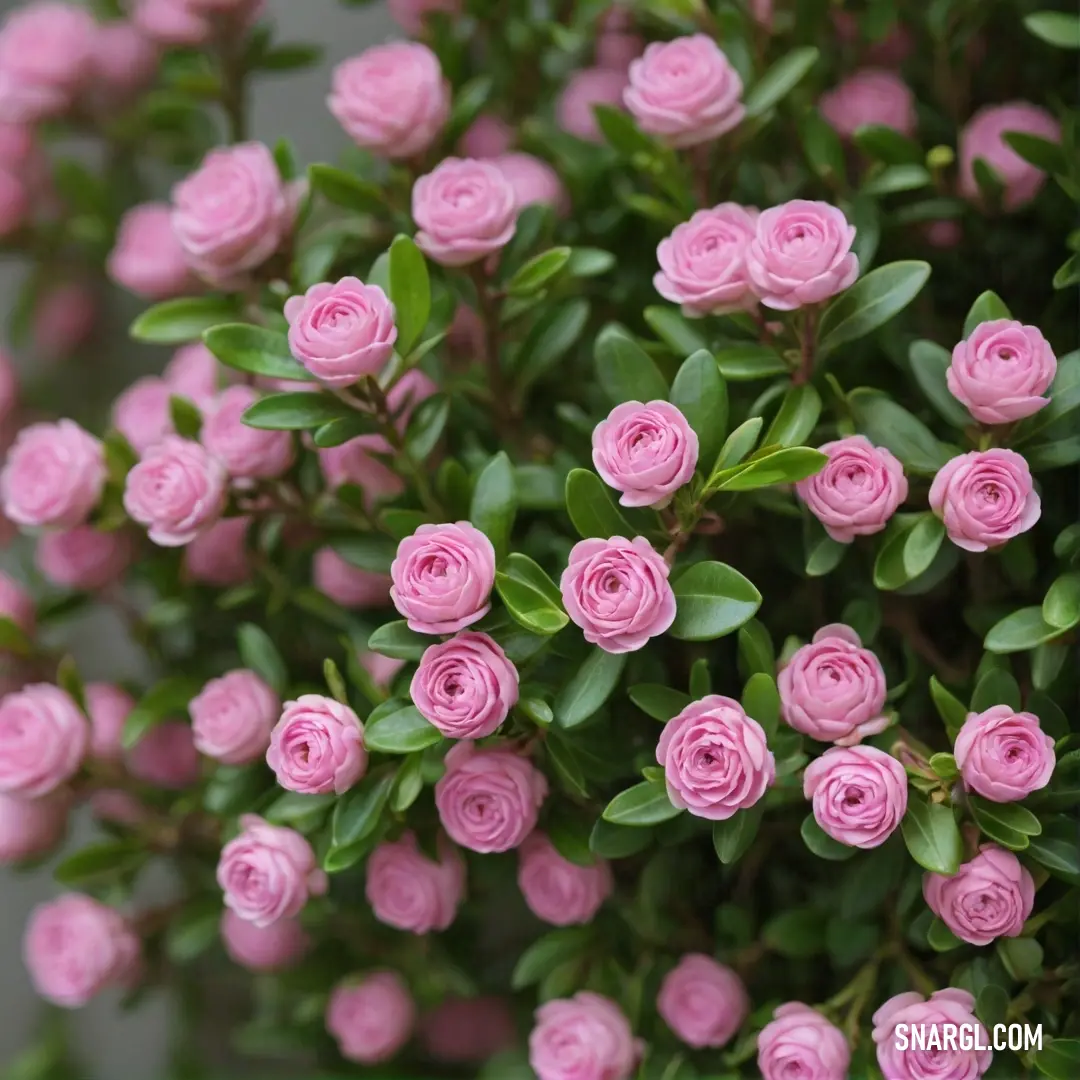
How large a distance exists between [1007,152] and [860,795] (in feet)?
1.55

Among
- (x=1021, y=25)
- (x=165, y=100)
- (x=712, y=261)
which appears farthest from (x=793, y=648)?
(x=165, y=100)

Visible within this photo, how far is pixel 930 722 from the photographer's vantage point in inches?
30.3

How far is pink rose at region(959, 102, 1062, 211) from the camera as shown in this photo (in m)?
0.82

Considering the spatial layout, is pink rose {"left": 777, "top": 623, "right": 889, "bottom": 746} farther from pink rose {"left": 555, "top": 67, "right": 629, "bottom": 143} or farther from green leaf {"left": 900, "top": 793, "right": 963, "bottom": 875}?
pink rose {"left": 555, "top": 67, "right": 629, "bottom": 143}

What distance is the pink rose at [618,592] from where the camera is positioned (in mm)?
619

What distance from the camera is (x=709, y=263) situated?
0.70 m

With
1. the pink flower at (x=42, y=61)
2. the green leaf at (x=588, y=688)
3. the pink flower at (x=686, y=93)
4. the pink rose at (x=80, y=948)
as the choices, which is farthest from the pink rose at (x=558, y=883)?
the pink flower at (x=42, y=61)

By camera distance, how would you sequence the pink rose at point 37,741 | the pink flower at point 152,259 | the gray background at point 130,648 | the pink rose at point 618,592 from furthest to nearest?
the gray background at point 130,648, the pink flower at point 152,259, the pink rose at point 37,741, the pink rose at point 618,592

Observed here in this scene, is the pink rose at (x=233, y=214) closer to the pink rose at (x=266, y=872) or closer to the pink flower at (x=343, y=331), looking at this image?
the pink flower at (x=343, y=331)

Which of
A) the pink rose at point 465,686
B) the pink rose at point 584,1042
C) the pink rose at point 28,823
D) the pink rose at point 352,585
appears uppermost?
the pink rose at point 465,686

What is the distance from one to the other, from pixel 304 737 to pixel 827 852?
1.02 ft

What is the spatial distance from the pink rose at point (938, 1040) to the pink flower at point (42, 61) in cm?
100

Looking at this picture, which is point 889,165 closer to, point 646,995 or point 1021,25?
point 1021,25

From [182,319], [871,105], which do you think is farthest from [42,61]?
[871,105]
